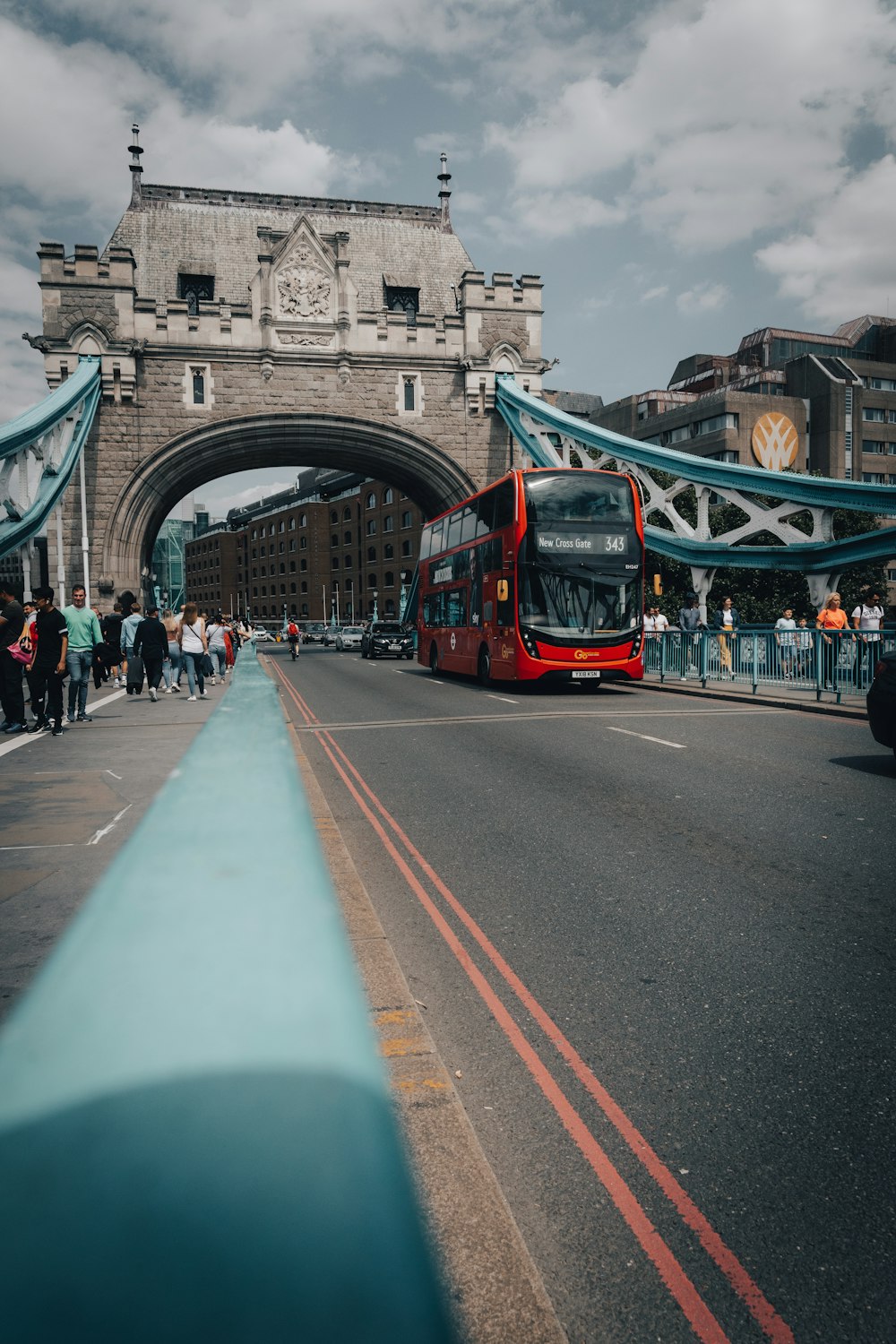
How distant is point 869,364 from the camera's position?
241 ft

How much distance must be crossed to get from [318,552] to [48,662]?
90722mm

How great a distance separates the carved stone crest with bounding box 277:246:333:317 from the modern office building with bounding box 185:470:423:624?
38.0 metres

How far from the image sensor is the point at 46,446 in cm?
2920

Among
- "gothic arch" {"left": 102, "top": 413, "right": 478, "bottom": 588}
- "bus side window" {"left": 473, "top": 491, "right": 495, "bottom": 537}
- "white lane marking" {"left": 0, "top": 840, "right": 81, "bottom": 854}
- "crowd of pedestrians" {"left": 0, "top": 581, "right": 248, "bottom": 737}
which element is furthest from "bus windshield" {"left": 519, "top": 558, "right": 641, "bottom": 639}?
"gothic arch" {"left": 102, "top": 413, "right": 478, "bottom": 588}

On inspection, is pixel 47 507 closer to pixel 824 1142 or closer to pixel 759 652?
pixel 759 652

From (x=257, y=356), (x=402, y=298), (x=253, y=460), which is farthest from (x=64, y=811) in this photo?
(x=402, y=298)

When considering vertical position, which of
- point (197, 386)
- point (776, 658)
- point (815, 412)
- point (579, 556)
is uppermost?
point (815, 412)

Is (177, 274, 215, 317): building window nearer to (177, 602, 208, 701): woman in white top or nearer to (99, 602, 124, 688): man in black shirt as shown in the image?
(99, 602, 124, 688): man in black shirt

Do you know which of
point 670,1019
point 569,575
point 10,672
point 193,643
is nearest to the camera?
point 670,1019

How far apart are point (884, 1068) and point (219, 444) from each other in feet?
109

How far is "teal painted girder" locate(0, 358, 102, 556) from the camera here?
25.3m

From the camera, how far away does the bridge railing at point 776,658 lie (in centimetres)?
1382

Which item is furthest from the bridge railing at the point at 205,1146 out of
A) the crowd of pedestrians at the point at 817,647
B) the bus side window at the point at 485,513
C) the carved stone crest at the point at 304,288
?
the carved stone crest at the point at 304,288

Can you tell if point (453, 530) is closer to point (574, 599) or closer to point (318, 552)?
point (574, 599)
